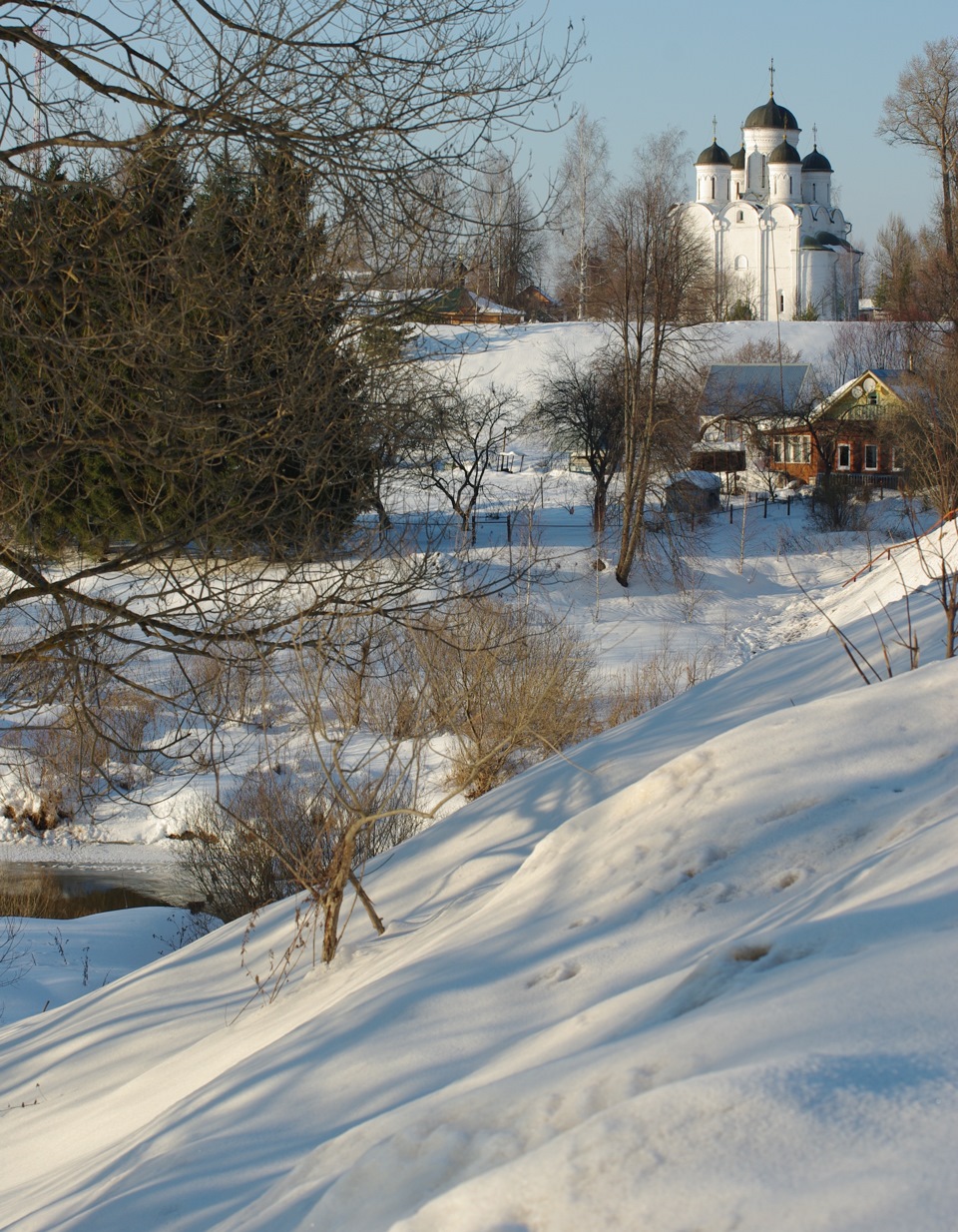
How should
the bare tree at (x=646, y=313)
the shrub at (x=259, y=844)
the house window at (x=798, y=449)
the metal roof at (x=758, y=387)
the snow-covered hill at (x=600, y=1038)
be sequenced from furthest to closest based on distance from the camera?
1. the house window at (x=798, y=449)
2. the metal roof at (x=758, y=387)
3. the bare tree at (x=646, y=313)
4. the shrub at (x=259, y=844)
5. the snow-covered hill at (x=600, y=1038)

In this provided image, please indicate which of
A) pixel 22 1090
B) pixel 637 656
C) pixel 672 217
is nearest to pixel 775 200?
pixel 672 217

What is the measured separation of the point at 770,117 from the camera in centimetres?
7256

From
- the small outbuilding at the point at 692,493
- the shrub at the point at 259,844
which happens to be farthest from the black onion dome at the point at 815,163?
the shrub at the point at 259,844

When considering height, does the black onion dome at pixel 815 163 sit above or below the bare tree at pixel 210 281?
above

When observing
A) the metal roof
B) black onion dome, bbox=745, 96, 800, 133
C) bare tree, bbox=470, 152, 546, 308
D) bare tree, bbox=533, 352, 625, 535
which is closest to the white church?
black onion dome, bbox=745, 96, 800, 133

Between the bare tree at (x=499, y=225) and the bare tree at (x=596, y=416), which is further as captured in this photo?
the bare tree at (x=596, y=416)

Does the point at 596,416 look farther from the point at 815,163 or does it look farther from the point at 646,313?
the point at 815,163

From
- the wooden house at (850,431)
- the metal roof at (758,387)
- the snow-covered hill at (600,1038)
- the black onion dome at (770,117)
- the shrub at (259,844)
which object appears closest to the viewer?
the snow-covered hill at (600,1038)

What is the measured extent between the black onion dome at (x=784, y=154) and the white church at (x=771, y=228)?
0.06 metres

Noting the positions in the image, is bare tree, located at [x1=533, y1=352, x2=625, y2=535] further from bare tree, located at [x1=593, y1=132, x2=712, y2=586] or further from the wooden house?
the wooden house

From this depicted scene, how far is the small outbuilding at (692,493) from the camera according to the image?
30141mm

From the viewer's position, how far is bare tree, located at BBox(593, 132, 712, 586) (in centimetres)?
2738

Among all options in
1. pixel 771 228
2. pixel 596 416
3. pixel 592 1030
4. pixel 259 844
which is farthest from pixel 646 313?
pixel 771 228

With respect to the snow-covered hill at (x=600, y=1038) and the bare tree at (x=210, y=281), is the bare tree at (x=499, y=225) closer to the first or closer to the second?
the bare tree at (x=210, y=281)
